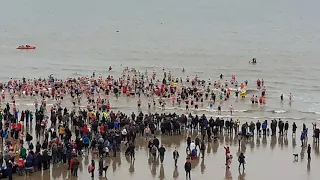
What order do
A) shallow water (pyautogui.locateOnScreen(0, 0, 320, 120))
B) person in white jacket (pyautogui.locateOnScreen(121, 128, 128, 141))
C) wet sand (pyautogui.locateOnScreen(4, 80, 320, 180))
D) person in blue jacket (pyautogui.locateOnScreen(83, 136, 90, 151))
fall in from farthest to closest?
shallow water (pyautogui.locateOnScreen(0, 0, 320, 120)), person in white jacket (pyautogui.locateOnScreen(121, 128, 128, 141)), person in blue jacket (pyautogui.locateOnScreen(83, 136, 90, 151)), wet sand (pyautogui.locateOnScreen(4, 80, 320, 180))

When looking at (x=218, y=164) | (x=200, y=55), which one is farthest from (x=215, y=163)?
(x=200, y=55)

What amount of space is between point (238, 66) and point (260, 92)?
2281 cm

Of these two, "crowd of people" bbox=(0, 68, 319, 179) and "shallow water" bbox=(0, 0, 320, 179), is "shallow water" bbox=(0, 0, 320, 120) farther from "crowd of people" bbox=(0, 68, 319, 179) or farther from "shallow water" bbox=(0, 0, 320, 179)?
"crowd of people" bbox=(0, 68, 319, 179)

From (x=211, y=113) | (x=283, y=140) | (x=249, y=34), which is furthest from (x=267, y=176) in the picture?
(x=249, y=34)

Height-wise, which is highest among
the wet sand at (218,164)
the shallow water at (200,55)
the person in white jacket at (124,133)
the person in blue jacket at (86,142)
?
the shallow water at (200,55)

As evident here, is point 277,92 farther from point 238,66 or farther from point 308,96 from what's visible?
point 238,66

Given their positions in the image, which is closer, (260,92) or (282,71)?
(260,92)

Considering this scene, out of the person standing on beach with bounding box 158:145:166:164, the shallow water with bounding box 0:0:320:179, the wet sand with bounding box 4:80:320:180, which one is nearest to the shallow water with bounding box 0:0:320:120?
the shallow water with bounding box 0:0:320:179

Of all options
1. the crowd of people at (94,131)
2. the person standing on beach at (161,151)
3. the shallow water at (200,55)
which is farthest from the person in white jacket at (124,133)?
the person standing on beach at (161,151)

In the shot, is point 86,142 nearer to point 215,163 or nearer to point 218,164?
point 215,163

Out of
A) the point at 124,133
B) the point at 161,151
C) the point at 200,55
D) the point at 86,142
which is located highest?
the point at 200,55

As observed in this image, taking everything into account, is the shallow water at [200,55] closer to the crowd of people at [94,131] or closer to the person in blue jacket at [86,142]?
the crowd of people at [94,131]

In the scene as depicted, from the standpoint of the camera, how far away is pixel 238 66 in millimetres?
82750

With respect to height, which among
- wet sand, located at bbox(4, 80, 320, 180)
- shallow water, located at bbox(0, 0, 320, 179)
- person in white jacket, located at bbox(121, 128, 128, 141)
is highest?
shallow water, located at bbox(0, 0, 320, 179)
